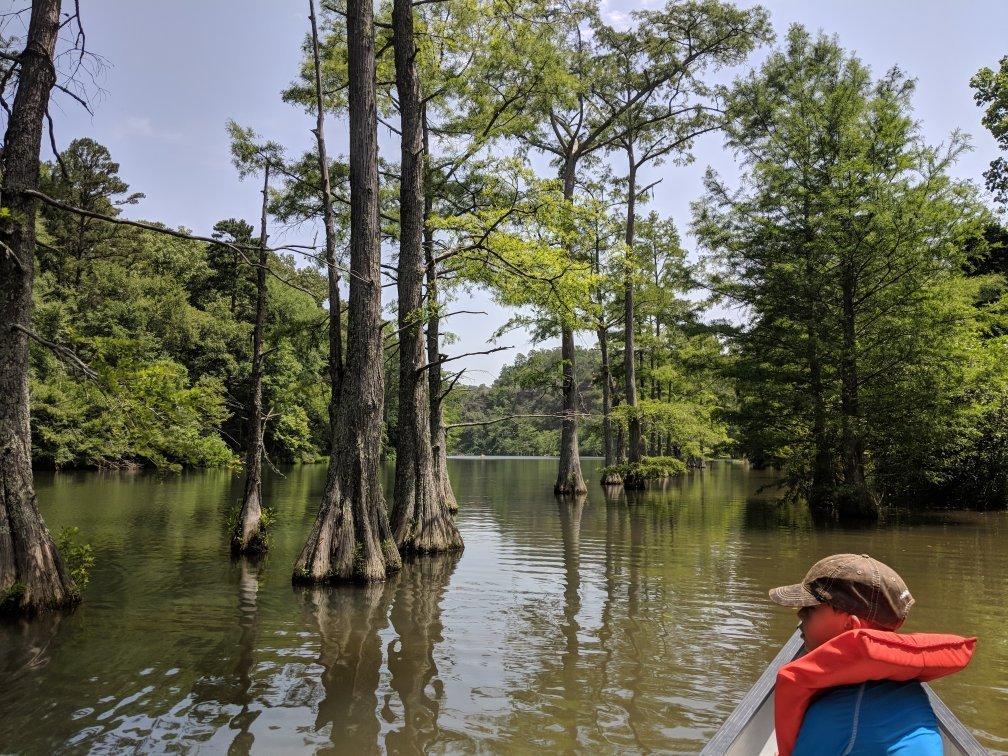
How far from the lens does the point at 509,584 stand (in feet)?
33.6

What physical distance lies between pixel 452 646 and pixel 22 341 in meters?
5.50

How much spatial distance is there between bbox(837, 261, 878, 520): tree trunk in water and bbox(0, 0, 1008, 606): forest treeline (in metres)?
0.06

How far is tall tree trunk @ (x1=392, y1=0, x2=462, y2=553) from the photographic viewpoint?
40.6 feet

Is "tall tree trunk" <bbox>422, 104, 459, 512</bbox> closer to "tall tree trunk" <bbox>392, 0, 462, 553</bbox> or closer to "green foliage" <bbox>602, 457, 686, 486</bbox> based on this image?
"tall tree trunk" <bbox>392, 0, 462, 553</bbox>

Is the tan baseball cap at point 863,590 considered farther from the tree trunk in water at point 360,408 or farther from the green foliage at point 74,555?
the green foliage at point 74,555

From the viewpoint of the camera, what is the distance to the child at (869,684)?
6.55 feet

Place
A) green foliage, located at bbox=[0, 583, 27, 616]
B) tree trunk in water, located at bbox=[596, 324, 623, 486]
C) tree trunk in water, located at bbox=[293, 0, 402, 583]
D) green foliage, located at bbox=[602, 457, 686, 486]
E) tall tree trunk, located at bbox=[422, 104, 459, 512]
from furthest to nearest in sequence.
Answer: tree trunk in water, located at bbox=[596, 324, 623, 486] < green foliage, located at bbox=[602, 457, 686, 486] < tall tree trunk, located at bbox=[422, 104, 459, 512] < tree trunk in water, located at bbox=[293, 0, 402, 583] < green foliage, located at bbox=[0, 583, 27, 616]

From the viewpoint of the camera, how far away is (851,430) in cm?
1719

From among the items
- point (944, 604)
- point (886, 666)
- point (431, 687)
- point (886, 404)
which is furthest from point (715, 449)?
point (886, 666)

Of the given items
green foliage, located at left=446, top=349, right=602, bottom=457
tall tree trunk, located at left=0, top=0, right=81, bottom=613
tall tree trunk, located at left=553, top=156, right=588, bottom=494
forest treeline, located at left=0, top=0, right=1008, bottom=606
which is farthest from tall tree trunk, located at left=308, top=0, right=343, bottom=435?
green foliage, located at left=446, top=349, right=602, bottom=457

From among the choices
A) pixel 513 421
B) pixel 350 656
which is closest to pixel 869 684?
pixel 350 656

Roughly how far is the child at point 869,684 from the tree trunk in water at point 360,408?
8177 millimetres

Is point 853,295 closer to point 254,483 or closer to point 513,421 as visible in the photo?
point 254,483

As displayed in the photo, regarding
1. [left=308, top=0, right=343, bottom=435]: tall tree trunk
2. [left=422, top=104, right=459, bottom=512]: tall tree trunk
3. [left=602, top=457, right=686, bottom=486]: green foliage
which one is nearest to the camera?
[left=308, top=0, right=343, bottom=435]: tall tree trunk
